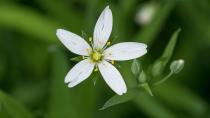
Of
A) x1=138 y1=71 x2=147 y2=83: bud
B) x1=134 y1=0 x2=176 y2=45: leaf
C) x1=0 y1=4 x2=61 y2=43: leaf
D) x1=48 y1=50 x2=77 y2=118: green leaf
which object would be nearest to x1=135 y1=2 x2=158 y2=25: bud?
x1=134 y1=0 x2=176 y2=45: leaf

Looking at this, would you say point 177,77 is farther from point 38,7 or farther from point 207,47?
point 38,7

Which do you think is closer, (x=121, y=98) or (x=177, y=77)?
(x=121, y=98)

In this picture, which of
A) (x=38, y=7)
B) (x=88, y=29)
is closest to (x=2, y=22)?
(x=38, y=7)

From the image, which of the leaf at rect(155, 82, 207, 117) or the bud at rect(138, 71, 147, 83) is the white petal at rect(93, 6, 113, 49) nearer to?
the bud at rect(138, 71, 147, 83)

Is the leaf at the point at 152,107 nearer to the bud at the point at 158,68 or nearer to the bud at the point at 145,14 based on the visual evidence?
the bud at the point at 158,68

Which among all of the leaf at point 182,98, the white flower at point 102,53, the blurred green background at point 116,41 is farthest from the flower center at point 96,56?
the leaf at point 182,98
